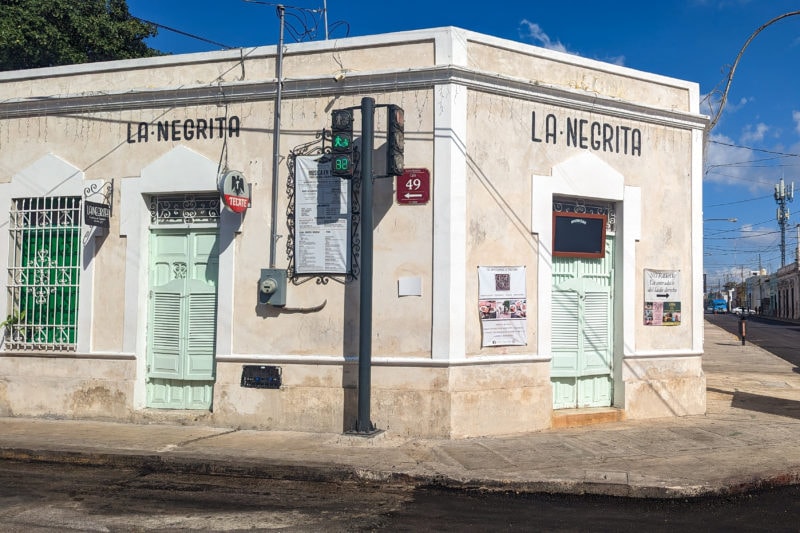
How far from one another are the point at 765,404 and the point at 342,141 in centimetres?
867

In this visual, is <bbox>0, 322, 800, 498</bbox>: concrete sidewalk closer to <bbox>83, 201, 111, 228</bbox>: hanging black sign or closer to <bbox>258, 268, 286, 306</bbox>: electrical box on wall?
<bbox>258, 268, 286, 306</bbox>: electrical box on wall

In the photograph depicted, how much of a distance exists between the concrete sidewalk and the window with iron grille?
128 centimetres

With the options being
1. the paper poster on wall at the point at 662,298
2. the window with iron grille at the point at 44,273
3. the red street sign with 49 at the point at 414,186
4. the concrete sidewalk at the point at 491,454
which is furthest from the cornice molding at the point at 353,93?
the concrete sidewalk at the point at 491,454

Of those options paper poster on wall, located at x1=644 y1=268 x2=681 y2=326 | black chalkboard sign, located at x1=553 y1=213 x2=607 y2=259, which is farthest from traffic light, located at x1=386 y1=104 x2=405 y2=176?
paper poster on wall, located at x1=644 y1=268 x2=681 y2=326

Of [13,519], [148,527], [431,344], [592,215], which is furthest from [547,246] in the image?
[13,519]

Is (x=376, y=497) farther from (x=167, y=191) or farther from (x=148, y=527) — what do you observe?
(x=167, y=191)

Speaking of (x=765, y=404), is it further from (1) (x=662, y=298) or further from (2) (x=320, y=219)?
(2) (x=320, y=219)

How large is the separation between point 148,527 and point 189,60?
7.05m

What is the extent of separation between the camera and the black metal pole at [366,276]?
9125 mm

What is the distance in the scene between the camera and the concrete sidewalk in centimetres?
728

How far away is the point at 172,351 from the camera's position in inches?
419

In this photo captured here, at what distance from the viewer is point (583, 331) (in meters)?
10.8

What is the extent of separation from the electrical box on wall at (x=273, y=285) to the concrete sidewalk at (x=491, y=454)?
1732 millimetres

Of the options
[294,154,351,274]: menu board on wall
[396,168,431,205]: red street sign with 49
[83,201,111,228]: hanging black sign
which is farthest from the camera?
[83,201,111,228]: hanging black sign
